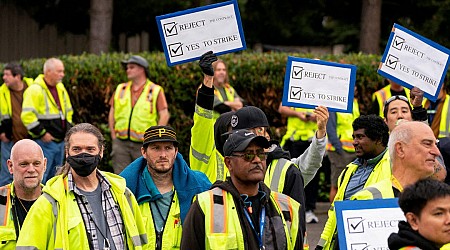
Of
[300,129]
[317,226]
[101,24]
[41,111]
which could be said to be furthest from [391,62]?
[101,24]

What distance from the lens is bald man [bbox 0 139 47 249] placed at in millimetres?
7383

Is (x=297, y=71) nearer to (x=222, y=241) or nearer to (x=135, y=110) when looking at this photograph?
(x=222, y=241)

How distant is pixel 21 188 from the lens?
752cm

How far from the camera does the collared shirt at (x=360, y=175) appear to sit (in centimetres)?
743

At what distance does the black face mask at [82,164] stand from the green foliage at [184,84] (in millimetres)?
8086

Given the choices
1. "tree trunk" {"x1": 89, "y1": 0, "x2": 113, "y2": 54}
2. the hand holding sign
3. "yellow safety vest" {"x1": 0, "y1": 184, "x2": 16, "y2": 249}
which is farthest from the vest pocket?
"tree trunk" {"x1": 89, "y1": 0, "x2": 113, "y2": 54}

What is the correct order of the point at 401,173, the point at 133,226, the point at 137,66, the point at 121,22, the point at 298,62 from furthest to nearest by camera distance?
the point at 121,22 < the point at 137,66 < the point at 298,62 < the point at 133,226 < the point at 401,173

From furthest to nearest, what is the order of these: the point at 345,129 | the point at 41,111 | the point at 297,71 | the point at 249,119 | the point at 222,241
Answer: the point at 41,111
the point at 345,129
the point at 297,71
the point at 249,119
the point at 222,241

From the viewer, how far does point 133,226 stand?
674 cm

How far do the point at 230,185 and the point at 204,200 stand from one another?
0.57 ft

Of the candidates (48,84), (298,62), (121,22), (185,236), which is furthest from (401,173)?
(121,22)

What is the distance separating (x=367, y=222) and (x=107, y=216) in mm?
1619

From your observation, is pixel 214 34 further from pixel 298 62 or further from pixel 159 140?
pixel 159 140

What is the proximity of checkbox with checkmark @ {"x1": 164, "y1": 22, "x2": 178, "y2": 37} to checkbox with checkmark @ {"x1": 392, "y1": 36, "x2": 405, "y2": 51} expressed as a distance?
5.86 feet
